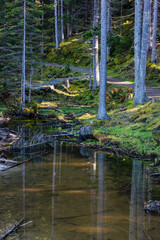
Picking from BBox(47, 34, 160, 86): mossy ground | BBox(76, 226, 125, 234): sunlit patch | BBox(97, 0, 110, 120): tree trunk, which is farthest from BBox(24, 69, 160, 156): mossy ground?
BBox(76, 226, 125, 234): sunlit patch

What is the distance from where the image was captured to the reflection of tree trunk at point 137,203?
241 inches

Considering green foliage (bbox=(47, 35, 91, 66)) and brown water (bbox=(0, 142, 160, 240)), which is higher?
green foliage (bbox=(47, 35, 91, 66))

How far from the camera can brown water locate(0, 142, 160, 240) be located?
612 cm

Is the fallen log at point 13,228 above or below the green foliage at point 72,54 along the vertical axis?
below

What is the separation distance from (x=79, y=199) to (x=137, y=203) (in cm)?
160

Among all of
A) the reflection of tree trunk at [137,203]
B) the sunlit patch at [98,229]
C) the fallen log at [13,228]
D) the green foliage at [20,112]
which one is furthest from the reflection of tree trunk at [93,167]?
the green foliage at [20,112]

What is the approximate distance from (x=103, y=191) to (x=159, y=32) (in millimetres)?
29277

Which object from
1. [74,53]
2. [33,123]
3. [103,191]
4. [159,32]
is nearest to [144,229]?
[103,191]

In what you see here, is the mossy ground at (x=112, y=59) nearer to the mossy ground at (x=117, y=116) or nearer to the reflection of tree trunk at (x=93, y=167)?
the mossy ground at (x=117, y=116)

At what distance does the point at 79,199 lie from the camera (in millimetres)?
7715

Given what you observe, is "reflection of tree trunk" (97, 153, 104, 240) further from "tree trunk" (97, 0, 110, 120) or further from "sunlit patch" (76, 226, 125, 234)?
"tree trunk" (97, 0, 110, 120)

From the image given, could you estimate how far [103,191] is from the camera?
8.33 meters

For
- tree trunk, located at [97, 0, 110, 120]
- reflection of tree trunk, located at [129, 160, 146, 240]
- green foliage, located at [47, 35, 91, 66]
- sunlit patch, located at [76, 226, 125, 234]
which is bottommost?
sunlit patch, located at [76, 226, 125, 234]

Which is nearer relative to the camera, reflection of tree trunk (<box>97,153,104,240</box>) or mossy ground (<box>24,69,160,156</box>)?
reflection of tree trunk (<box>97,153,104,240</box>)
